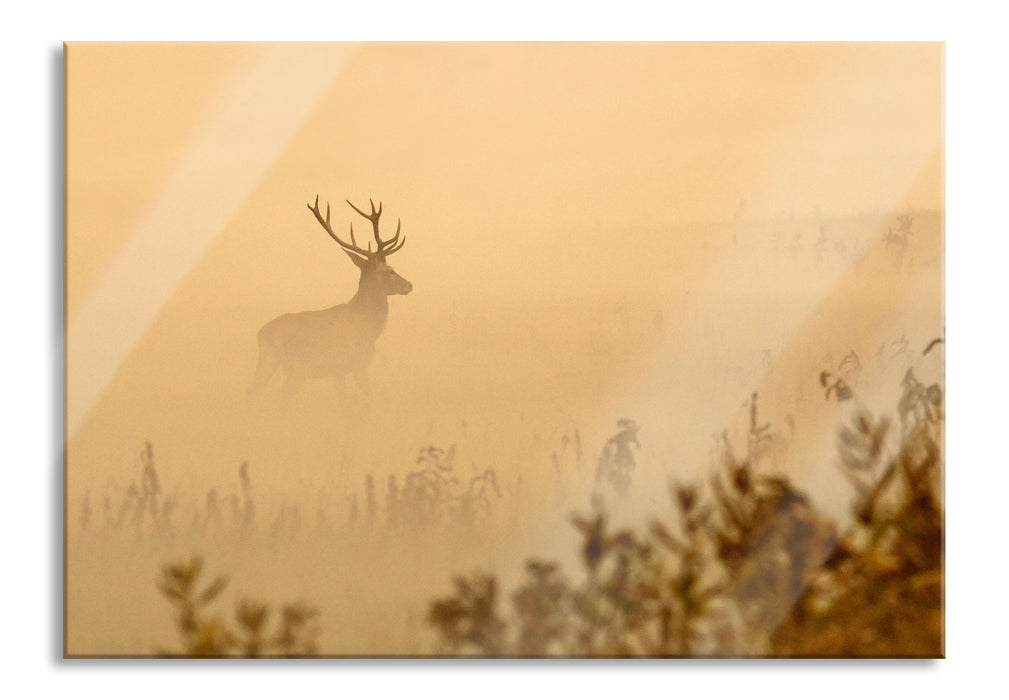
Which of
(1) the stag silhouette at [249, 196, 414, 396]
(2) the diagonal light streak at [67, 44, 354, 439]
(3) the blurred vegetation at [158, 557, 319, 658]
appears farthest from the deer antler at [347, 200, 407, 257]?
(3) the blurred vegetation at [158, 557, 319, 658]

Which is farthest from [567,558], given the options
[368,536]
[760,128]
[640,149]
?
[760,128]

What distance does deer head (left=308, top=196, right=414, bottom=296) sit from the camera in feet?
6.79

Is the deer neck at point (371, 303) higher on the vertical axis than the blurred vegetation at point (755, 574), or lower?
higher

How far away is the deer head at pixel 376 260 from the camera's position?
6.79 ft

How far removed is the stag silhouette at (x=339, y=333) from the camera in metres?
2.07

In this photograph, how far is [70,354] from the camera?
2086 mm

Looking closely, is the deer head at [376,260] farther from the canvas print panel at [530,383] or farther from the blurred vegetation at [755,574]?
the blurred vegetation at [755,574]

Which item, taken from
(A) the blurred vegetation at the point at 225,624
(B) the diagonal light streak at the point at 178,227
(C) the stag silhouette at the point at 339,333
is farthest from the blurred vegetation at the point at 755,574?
(B) the diagonal light streak at the point at 178,227

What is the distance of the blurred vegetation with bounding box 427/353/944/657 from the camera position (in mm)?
2074

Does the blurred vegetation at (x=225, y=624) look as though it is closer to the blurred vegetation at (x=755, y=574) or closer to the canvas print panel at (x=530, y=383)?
the canvas print panel at (x=530, y=383)

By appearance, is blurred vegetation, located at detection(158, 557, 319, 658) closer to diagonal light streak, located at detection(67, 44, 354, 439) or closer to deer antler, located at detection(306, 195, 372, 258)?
diagonal light streak, located at detection(67, 44, 354, 439)

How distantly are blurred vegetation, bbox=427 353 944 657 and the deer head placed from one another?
0.69m

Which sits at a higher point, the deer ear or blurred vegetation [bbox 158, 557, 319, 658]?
the deer ear

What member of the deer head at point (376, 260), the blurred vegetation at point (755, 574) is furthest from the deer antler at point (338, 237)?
the blurred vegetation at point (755, 574)
